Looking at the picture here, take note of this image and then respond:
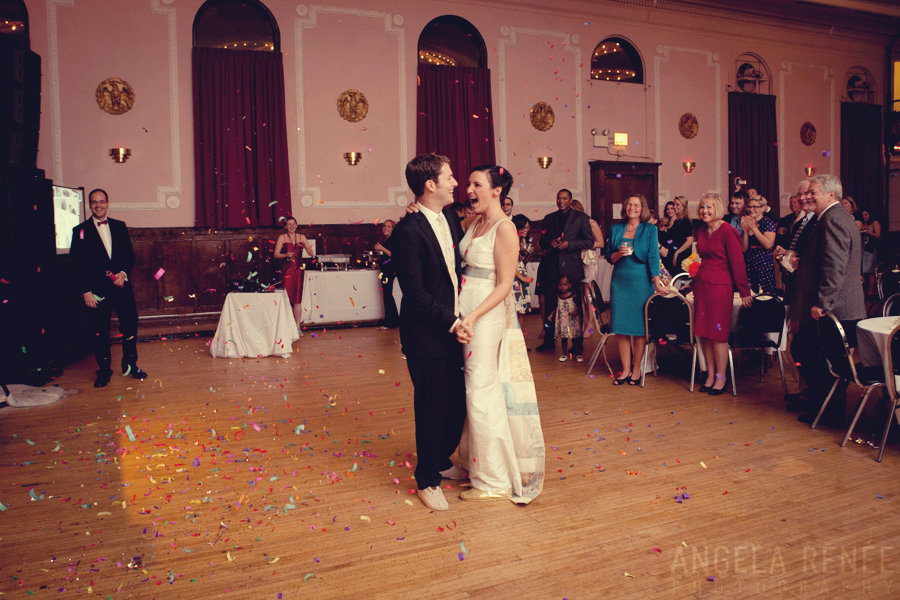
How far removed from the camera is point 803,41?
1228cm

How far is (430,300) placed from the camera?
2.70 metres

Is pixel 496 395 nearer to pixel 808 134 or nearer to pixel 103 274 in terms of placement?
pixel 103 274


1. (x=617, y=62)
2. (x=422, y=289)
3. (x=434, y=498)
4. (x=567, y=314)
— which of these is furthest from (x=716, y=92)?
(x=434, y=498)

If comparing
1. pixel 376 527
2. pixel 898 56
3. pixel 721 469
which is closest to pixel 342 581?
pixel 376 527

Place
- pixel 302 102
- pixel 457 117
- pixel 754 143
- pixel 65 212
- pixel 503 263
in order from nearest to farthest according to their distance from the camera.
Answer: pixel 503 263
pixel 65 212
pixel 302 102
pixel 457 117
pixel 754 143

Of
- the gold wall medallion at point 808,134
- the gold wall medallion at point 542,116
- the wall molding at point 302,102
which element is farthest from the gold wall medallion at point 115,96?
the gold wall medallion at point 808,134

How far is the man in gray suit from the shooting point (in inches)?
144

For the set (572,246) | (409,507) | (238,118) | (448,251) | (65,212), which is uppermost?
(238,118)

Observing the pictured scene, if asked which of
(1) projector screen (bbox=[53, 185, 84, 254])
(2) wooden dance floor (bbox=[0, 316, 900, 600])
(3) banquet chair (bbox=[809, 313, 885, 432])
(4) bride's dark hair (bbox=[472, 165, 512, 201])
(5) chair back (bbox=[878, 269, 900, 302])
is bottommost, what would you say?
(2) wooden dance floor (bbox=[0, 316, 900, 600])

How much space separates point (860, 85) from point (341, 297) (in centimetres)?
1162

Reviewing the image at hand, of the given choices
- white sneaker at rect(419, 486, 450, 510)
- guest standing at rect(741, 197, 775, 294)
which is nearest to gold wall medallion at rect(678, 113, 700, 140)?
guest standing at rect(741, 197, 775, 294)

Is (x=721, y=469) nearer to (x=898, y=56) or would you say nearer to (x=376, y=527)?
(x=376, y=527)

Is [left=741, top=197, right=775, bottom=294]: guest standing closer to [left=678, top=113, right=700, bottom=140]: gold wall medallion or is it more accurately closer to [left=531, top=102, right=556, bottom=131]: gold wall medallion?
[left=531, top=102, right=556, bottom=131]: gold wall medallion

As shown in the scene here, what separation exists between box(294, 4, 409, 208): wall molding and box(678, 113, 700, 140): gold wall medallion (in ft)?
17.0
